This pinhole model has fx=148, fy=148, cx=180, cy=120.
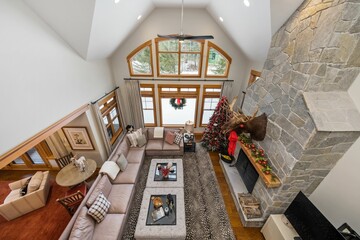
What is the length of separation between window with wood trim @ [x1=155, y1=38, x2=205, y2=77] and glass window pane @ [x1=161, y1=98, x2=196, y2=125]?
1.18 metres

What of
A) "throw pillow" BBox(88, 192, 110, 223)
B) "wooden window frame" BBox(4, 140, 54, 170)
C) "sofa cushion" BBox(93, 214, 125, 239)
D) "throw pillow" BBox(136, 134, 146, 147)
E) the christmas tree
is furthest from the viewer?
"throw pillow" BBox(136, 134, 146, 147)

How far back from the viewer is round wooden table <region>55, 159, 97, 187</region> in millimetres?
4021

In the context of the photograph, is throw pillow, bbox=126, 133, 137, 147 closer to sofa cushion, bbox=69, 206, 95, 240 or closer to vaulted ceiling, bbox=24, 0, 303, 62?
sofa cushion, bbox=69, 206, 95, 240

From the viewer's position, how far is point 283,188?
2930 millimetres

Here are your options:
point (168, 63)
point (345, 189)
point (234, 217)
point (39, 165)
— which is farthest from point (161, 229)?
point (168, 63)

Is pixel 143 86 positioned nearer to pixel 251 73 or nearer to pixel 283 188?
pixel 251 73

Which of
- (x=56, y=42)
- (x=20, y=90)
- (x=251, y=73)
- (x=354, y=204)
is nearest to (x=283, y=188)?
(x=354, y=204)

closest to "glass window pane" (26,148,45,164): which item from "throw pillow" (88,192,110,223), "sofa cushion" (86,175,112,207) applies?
"sofa cushion" (86,175,112,207)

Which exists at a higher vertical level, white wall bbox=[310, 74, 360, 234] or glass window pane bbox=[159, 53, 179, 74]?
glass window pane bbox=[159, 53, 179, 74]

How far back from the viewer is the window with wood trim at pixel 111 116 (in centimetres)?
534

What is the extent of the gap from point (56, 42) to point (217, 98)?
554 cm

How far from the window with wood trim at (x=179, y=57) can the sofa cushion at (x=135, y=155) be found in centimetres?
311

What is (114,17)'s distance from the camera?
3.40 m

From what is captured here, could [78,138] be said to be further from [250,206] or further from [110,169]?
[250,206]
